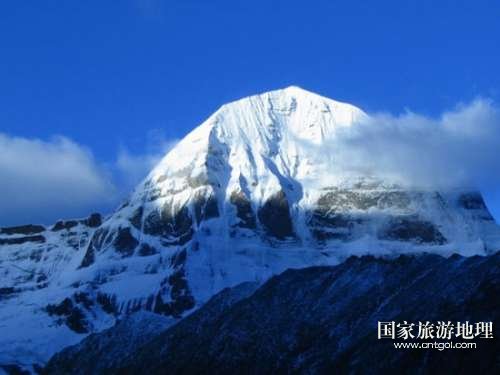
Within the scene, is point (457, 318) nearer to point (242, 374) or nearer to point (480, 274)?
point (480, 274)

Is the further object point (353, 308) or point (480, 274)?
point (353, 308)

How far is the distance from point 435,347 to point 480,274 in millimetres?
17868

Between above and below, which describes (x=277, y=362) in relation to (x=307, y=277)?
below

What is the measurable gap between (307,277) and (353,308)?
27.7m

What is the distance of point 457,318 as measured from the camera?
410 feet

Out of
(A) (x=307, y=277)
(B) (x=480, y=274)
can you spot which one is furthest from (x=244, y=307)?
(B) (x=480, y=274)

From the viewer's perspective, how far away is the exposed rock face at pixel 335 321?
125125mm

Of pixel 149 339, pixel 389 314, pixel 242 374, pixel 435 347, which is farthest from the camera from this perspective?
pixel 149 339

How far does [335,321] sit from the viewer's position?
153250 mm

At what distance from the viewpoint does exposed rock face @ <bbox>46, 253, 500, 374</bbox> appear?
12512 centimetres

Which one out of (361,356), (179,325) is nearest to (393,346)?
(361,356)

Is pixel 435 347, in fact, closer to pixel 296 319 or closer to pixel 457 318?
pixel 457 318

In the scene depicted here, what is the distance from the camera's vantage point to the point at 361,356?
132 metres

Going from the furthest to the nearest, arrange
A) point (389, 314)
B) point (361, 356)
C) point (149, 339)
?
point (149, 339) < point (389, 314) < point (361, 356)
